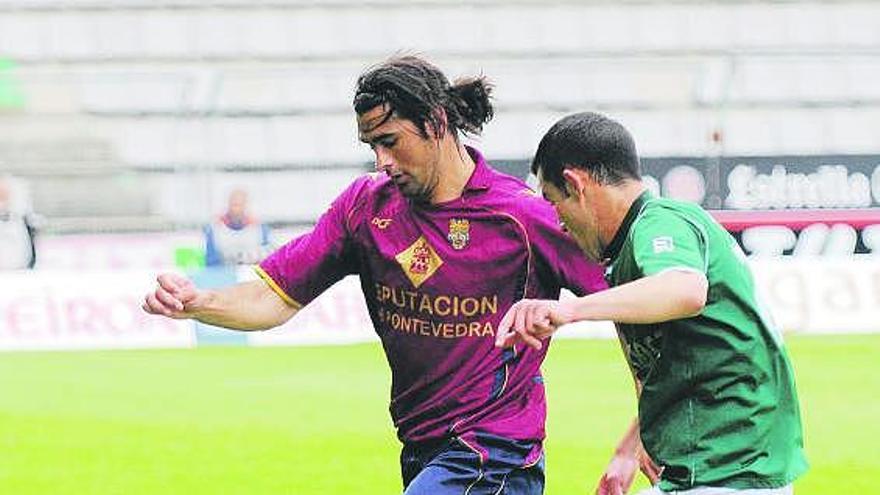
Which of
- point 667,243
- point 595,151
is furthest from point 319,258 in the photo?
point 667,243

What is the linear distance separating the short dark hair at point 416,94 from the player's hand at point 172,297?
0.87m

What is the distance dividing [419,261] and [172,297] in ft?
2.75

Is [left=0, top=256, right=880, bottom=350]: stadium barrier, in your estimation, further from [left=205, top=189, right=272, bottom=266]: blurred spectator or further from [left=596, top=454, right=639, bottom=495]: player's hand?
[left=596, top=454, right=639, bottom=495]: player's hand

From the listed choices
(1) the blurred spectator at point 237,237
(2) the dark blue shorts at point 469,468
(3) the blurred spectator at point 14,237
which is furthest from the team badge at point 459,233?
(3) the blurred spectator at point 14,237

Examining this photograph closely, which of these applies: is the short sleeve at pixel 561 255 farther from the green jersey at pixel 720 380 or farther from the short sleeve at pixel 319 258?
the green jersey at pixel 720 380

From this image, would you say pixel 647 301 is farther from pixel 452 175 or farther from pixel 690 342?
pixel 452 175

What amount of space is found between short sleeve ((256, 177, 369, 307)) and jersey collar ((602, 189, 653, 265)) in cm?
137

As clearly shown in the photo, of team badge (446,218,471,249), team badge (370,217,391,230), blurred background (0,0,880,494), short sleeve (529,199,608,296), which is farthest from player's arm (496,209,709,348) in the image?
blurred background (0,0,880,494)

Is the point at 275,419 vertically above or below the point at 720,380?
below

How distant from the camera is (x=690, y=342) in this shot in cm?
475

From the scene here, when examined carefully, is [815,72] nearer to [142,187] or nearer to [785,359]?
[142,187]

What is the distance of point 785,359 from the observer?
4809 mm

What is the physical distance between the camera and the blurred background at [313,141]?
66.3 ft

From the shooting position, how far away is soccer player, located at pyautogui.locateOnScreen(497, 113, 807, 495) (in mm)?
4703
